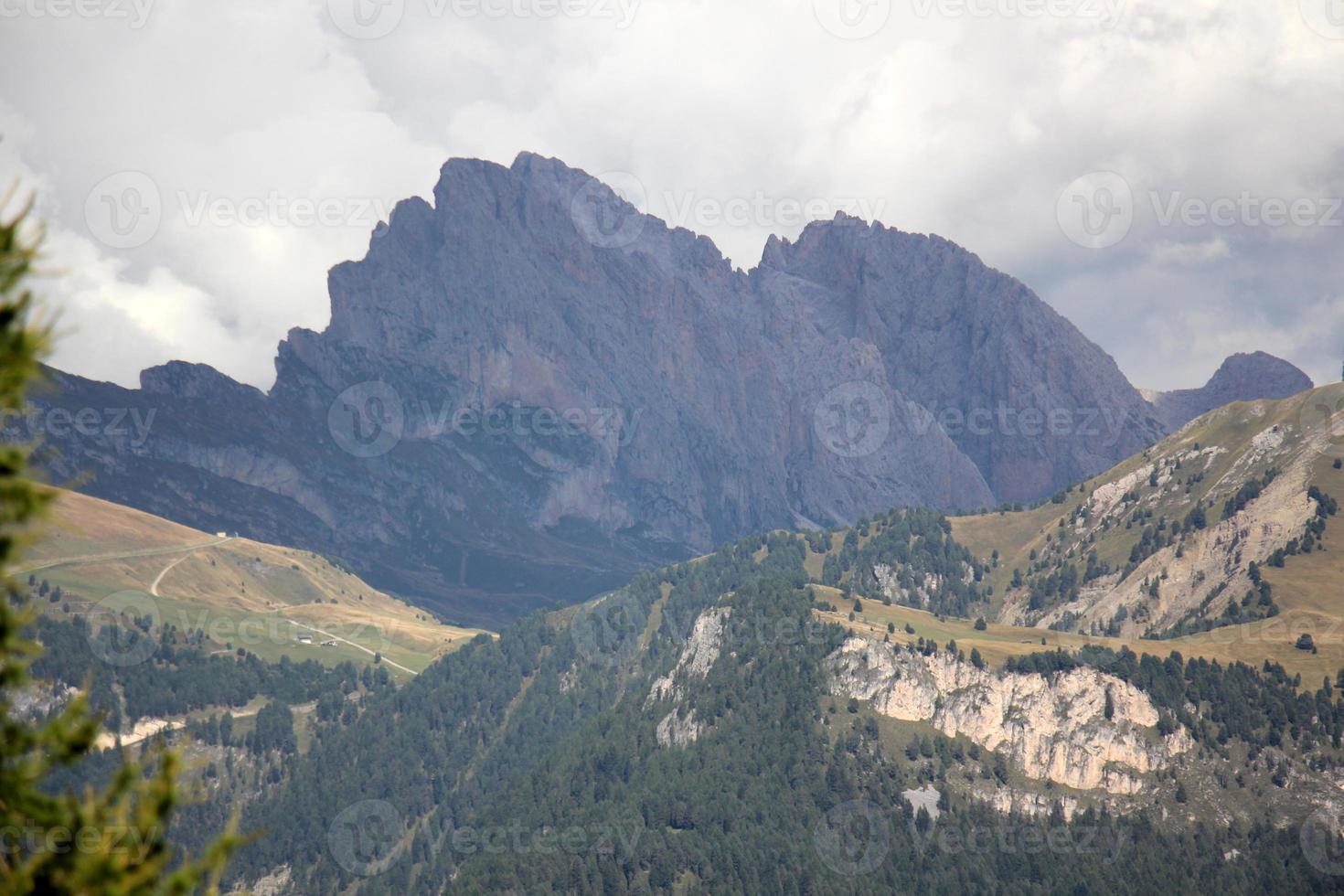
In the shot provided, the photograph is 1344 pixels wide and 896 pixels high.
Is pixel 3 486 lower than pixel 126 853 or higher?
higher

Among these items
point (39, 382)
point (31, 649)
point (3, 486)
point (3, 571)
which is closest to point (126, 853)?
point (31, 649)

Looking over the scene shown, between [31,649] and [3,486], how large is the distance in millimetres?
3490

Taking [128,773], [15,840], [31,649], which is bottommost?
[15,840]

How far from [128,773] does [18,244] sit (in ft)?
38.8

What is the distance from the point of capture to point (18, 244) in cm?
2759

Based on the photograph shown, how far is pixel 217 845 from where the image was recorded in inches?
1071

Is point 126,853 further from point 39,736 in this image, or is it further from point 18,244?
point 18,244

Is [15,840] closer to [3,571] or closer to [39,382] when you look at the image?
[3,571]

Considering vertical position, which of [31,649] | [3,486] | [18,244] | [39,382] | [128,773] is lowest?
[128,773]

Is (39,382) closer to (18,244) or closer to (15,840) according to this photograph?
(18,244)

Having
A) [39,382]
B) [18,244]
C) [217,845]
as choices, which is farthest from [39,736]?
[18,244]

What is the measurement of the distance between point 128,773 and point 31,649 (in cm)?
350

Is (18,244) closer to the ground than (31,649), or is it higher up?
higher up

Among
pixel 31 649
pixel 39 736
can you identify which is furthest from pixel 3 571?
pixel 39 736
